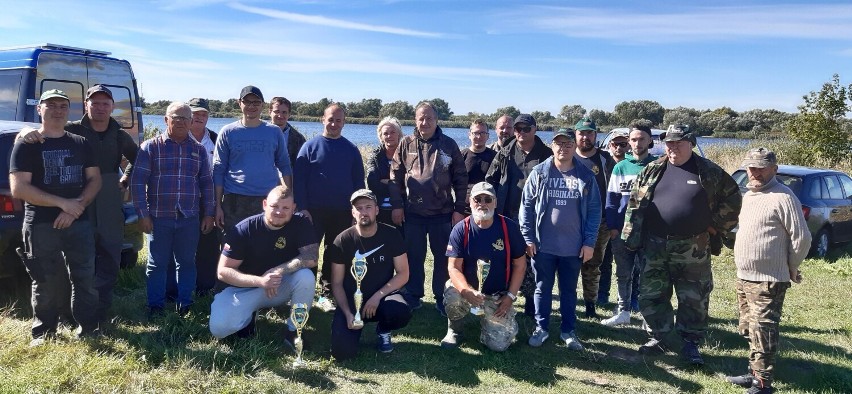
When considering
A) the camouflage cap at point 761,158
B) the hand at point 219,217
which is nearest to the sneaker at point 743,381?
the camouflage cap at point 761,158

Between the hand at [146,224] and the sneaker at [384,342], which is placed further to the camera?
the hand at [146,224]

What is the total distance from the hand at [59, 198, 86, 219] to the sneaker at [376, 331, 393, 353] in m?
2.27

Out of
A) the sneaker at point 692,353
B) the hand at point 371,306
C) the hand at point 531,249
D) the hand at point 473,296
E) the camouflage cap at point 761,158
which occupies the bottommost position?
the sneaker at point 692,353

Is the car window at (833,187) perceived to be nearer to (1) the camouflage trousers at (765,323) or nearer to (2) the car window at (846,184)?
(2) the car window at (846,184)

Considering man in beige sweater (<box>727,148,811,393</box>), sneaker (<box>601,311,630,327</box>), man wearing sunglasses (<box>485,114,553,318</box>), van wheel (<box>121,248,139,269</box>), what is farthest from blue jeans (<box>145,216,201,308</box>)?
man in beige sweater (<box>727,148,811,393</box>)

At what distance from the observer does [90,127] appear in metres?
4.36

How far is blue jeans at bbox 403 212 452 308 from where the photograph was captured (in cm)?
522

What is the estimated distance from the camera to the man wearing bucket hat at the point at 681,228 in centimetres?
410

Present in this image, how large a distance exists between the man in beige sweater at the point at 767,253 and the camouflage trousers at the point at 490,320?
5.26ft

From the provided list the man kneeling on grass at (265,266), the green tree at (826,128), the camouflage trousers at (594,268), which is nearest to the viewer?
the man kneeling on grass at (265,266)

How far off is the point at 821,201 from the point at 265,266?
26.3 ft

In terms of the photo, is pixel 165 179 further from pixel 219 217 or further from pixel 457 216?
pixel 457 216

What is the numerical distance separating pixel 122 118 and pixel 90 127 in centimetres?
650

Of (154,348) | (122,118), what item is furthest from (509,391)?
(122,118)
